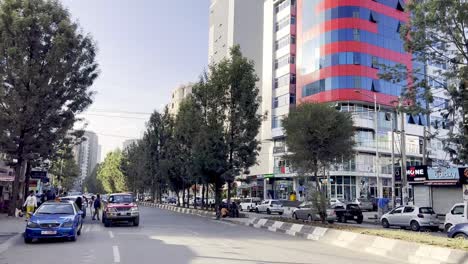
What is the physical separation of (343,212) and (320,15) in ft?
113

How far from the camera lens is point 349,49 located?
57.2 meters

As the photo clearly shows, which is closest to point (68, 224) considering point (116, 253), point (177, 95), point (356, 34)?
point (116, 253)

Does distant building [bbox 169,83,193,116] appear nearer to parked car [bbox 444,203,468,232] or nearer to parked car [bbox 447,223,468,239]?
parked car [bbox 444,203,468,232]

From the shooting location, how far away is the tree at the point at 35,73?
26047mm

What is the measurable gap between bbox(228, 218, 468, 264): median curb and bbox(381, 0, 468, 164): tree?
2.86 metres

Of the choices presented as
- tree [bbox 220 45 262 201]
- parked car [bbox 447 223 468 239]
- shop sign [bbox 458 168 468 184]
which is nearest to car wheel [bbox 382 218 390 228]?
shop sign [bbox 458 168 468 184]

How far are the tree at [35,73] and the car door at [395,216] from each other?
21782mm

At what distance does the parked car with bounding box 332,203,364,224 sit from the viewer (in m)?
33.2

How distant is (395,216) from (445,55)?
16590 mm

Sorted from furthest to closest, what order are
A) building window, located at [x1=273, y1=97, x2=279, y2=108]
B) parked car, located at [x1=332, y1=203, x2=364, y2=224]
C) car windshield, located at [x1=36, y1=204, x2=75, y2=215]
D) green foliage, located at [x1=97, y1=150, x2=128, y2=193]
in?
green foliage, located at [x1=97, y1=150, x2=128, y2=193] < building window, located at [x1=273, y1=97, x2=279, y2=108] < parked car, located at [x1=332, y1=203, x2=364, y2=224] < car windshield, located at [x1=36, y1=204, x2=75, y2=215]

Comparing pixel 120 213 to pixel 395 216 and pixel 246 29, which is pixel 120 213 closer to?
pixel 395 216

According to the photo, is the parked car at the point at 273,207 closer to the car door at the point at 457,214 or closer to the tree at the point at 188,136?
the tree at the point at 188,136

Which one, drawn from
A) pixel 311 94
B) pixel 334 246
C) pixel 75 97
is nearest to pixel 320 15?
pixel 311 94

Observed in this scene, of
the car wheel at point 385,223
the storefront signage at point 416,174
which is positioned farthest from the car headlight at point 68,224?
the storefront signage at point 416,174
